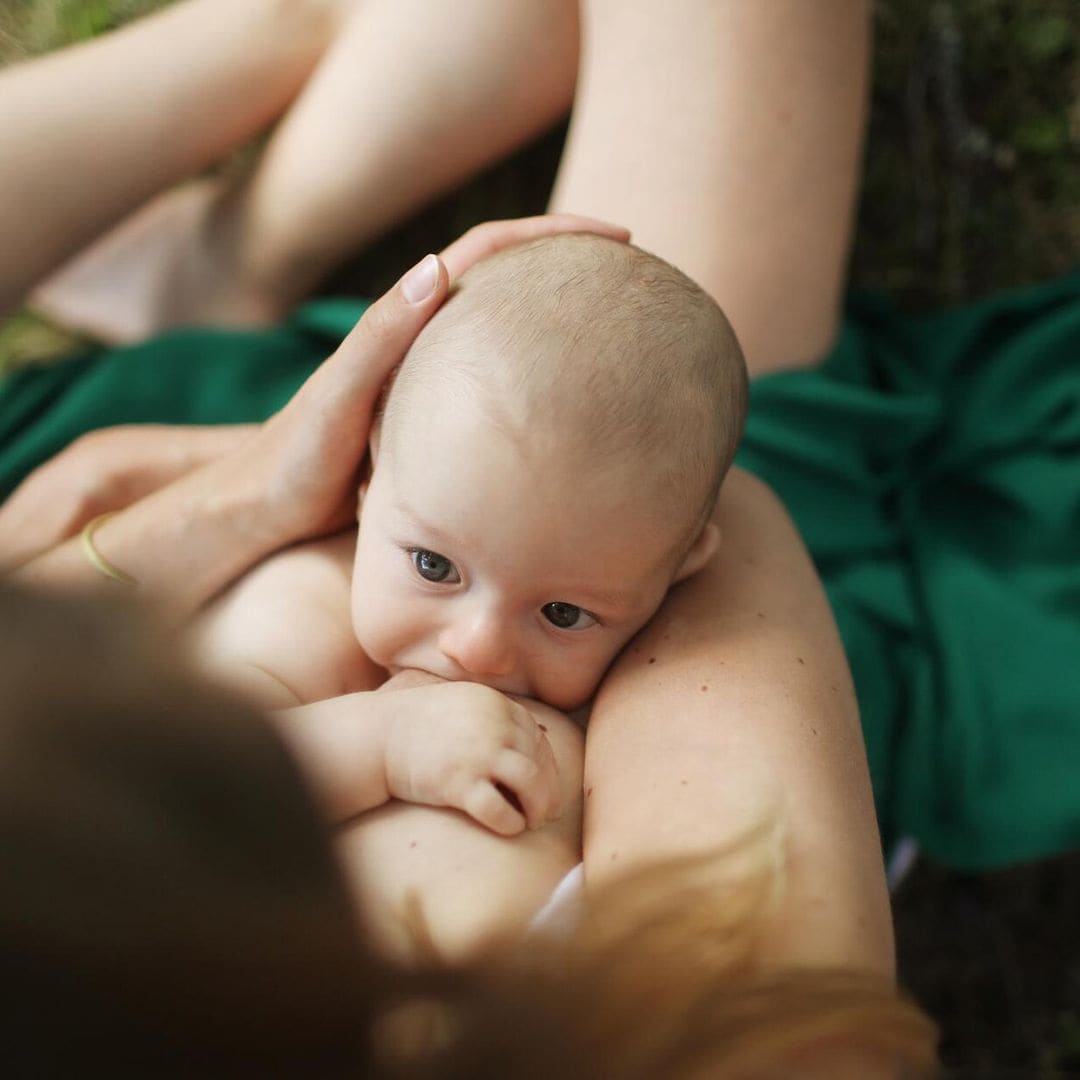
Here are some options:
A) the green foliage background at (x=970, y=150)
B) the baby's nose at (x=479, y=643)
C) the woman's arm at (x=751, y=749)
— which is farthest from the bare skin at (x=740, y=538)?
the green foliage background at (x=970, y=150)

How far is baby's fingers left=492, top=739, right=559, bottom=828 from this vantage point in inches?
30.3

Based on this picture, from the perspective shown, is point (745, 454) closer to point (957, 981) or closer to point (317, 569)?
A: point (317, 569)

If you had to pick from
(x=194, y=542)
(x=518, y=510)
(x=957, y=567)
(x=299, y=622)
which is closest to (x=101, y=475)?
(x=194, y=542)

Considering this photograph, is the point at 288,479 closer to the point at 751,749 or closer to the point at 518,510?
the point at 518,510

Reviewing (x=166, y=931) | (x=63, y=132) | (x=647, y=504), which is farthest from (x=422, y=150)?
(x=166, y=931)

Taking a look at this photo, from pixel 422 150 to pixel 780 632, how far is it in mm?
769

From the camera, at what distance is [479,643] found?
2.78 feet

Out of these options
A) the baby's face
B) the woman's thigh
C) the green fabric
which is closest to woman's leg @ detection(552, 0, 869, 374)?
the green fabric

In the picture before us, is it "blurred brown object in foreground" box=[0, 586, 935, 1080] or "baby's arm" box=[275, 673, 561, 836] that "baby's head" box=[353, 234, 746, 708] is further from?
"blurred brown object in foreground" box=[0, 586, 935, 1080]

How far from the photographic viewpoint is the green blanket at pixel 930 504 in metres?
1.18

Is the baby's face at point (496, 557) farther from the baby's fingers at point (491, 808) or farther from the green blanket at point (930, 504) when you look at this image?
the green blanket at point (930, 504)

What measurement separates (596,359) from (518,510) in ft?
0.41

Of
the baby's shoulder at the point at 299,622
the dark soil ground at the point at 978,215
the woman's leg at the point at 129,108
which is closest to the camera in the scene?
the baby's shoulder at the point at 299,622

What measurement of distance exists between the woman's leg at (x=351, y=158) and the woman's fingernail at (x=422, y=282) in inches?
20.2
